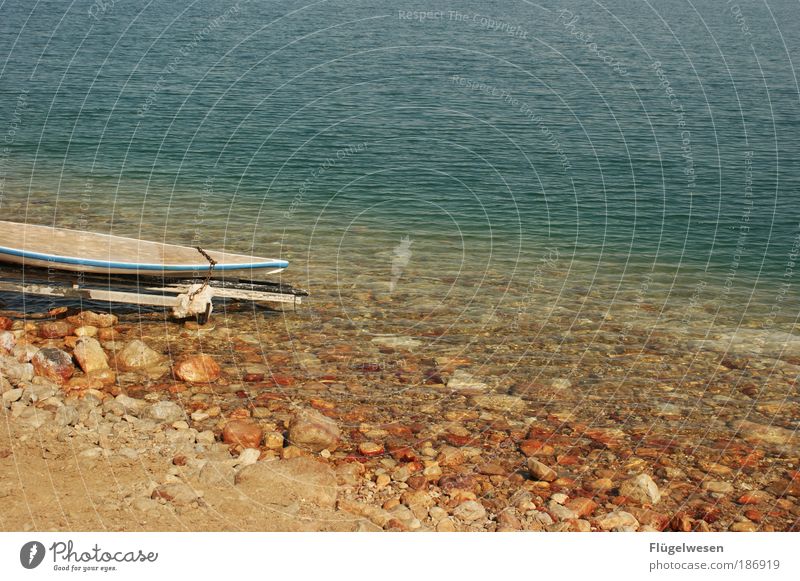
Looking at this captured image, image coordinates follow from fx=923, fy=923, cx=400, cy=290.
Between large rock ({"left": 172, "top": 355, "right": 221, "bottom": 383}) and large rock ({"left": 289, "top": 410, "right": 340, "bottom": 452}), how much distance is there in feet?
7.63

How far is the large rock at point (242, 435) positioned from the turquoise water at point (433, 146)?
7.71m

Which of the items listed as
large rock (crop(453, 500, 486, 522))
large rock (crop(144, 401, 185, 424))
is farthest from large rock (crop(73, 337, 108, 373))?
large rock (crop(453, 500, 486, 522))

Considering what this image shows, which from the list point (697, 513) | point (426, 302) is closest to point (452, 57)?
point (426, 302)

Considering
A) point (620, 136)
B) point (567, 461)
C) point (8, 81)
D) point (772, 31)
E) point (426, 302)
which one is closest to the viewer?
point (567, 461)

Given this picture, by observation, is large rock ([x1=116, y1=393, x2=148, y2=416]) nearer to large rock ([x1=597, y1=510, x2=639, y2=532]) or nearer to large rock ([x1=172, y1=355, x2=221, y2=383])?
large rock ([x1=172, y1=355, x2=221, y2=383])

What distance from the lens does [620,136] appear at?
3356 cm

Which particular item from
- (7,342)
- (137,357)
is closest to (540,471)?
(137,357)

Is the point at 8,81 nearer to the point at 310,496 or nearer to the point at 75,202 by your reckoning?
the point at 75,202

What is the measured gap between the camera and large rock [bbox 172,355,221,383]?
15.2 meters

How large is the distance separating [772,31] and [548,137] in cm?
2652

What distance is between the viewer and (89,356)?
1492 cm

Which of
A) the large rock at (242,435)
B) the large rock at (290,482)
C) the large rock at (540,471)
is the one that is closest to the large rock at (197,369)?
the large rock at (242,435)

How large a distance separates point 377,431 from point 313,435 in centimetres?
117

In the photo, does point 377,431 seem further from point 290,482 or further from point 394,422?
point 290,482
